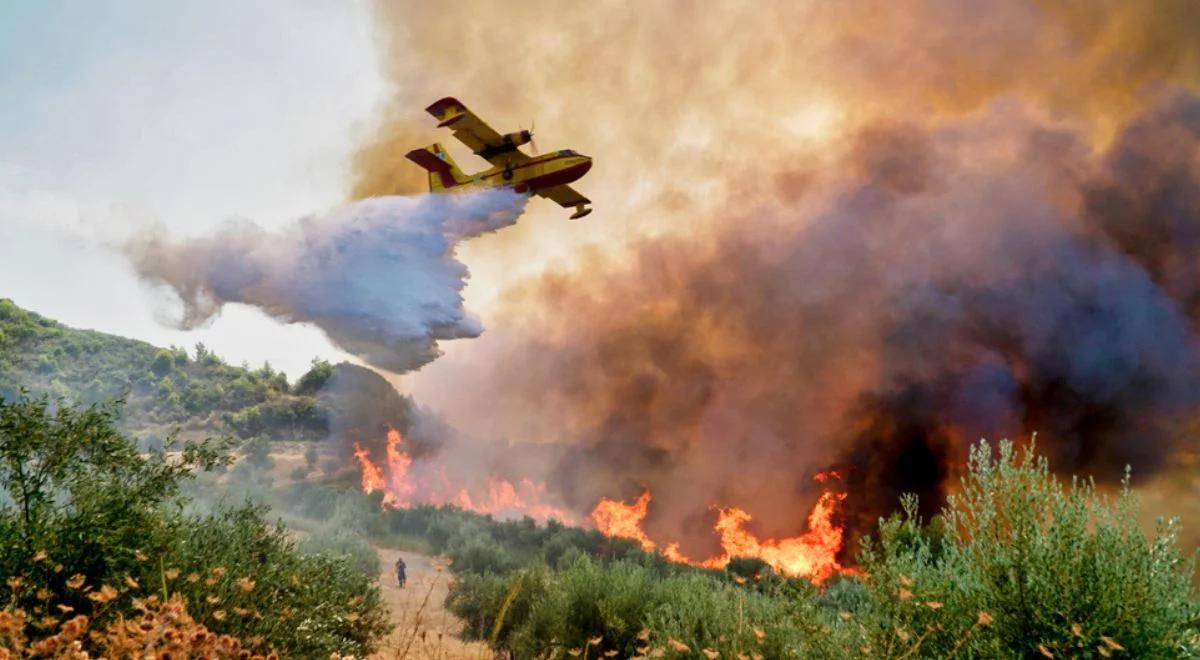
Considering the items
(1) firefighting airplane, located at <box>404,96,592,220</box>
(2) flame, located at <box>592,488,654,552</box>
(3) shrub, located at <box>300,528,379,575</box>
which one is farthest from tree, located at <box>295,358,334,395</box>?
(1) firefighting airplane, located at <box>404,96,592,220</box>

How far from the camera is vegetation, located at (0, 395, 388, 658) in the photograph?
356 inches

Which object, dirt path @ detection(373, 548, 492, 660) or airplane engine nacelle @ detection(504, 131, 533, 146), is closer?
dirt path @ detection(373, 548, 492, 660)

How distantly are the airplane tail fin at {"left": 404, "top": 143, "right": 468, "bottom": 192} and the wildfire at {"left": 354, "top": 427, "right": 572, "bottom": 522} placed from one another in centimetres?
4823

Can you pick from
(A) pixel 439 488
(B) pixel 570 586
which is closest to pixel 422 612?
(B) pixel 570 586

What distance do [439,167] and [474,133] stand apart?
10.7 meters

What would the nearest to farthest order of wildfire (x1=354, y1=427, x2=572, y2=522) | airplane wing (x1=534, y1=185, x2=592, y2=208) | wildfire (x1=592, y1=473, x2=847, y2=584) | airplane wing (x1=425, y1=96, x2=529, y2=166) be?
airplane wing (x1=425, y1=96, x2=529, y2=166) < airplane wing (x1=534, y1=185, x2=592, y2=208) < wildfire (x1=592, y1=473, x2=847, y2=584) < wildfire (x1=354, y1=427, x2=572, y2=522)

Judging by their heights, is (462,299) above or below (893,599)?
above

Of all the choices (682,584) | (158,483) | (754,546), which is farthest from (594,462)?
(158,483)

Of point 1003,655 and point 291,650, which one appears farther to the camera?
point 291,650

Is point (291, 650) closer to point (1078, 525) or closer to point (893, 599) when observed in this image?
point (893, 599)

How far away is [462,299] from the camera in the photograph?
117 feet

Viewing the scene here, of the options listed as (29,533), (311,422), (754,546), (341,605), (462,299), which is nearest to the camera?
(29,533)

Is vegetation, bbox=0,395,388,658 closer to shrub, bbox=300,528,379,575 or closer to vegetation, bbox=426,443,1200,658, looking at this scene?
vegetation, bbox=426,443,1200,658

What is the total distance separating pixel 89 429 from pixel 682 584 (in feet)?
41.3
